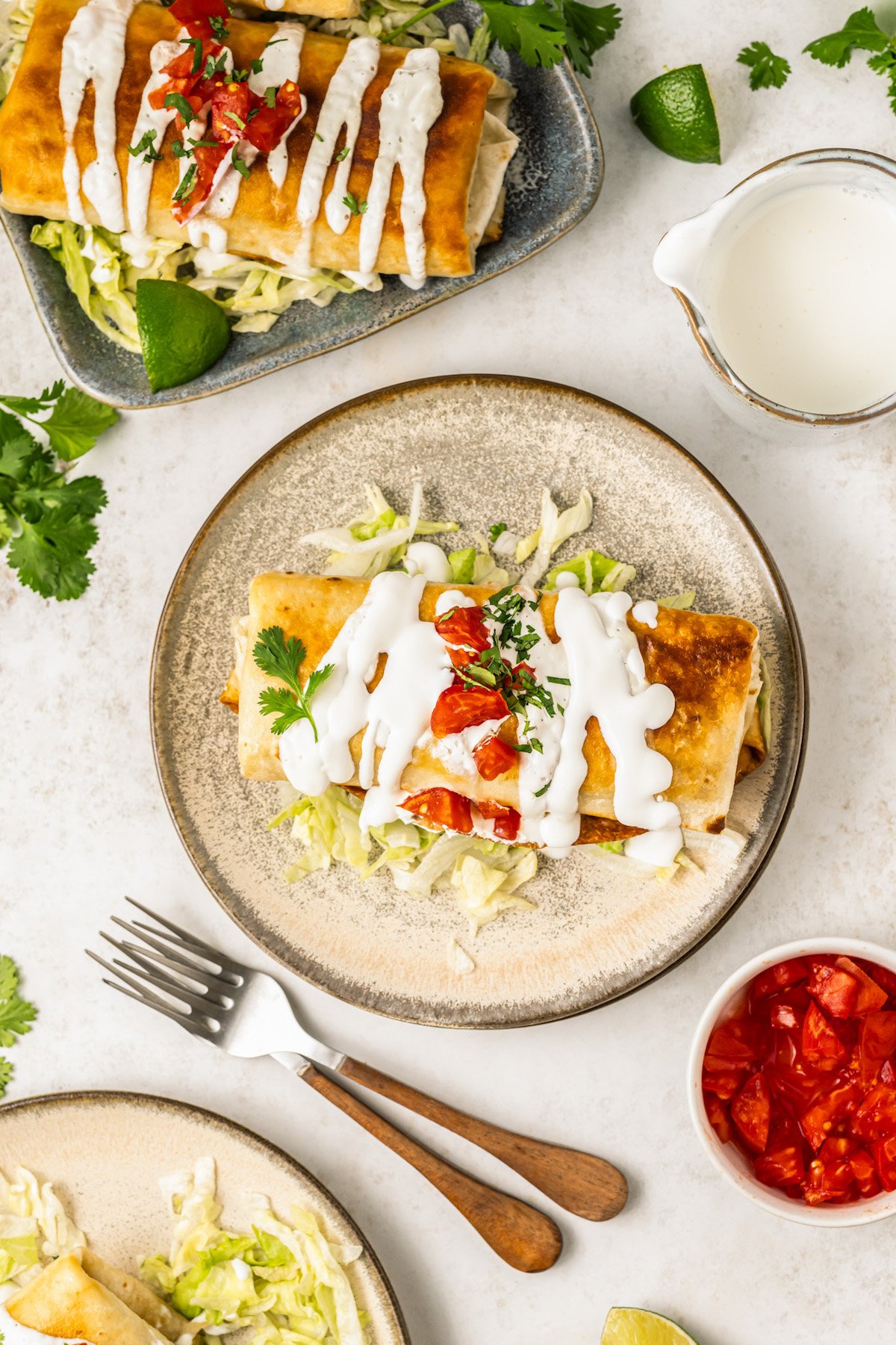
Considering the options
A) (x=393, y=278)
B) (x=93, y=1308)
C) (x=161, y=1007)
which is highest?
(x=393, y=278)

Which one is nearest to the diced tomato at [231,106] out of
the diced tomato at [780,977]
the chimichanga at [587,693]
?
the chimichanga at [587,693]

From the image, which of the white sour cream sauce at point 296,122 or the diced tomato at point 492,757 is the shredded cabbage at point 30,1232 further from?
the white sour cream sauce at point 296,122

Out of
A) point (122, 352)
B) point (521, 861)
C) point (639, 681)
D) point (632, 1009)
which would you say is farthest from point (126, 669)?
point (632, 1009)

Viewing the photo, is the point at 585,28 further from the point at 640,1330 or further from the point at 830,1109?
the point at 640,1330

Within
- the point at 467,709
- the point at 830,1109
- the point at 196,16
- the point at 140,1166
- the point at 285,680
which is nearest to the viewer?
the point at 467,709

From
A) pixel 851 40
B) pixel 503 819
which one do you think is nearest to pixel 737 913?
pixel 503 819

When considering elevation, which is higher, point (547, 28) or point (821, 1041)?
point (547, 28)

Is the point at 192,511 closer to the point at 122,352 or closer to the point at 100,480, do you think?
the point at 100,480

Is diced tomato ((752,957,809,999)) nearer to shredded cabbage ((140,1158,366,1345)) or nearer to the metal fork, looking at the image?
the metal fork
